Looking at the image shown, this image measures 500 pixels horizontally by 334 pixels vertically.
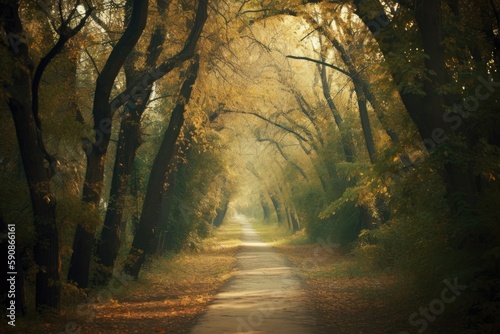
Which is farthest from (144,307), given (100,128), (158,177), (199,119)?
(199,119)

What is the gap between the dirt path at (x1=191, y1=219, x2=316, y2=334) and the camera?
9.65m

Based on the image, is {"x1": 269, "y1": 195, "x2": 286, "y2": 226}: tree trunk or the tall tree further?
{"x1": 269, "y1": 195, "x2": 286, "y2": 226}: tree trunk

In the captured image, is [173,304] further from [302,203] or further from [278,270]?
[302,203]

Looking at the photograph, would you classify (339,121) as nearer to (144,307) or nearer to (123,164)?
(123,164)

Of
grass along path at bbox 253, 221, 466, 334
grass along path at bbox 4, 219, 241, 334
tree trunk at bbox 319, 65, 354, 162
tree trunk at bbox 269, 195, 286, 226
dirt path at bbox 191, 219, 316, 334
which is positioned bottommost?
grass along path at bbox 253, 221, 466, 334

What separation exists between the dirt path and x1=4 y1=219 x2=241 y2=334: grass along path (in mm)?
484

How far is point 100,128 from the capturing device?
11469 millimetres

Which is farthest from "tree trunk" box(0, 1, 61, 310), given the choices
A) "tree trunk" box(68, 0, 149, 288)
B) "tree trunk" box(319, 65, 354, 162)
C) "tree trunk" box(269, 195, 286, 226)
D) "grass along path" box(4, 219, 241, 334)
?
"tree trunk" box(269, 195, 286, 226)

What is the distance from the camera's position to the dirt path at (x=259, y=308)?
9.65m

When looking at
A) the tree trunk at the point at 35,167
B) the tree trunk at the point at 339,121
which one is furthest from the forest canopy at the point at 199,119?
the tree trunk at the point at 339,121

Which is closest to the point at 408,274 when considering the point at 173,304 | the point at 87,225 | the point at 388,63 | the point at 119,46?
the point at 388,63

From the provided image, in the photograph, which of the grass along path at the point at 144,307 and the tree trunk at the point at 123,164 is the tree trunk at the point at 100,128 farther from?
the tree trunk at the point at 123,164

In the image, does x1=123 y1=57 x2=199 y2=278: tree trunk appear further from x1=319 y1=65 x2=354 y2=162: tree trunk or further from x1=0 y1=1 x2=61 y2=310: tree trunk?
x1=319 y1=65 x2=354 y2=162: tree trunk

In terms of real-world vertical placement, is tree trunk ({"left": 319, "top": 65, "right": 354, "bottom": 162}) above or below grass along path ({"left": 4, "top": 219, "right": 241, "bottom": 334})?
above
